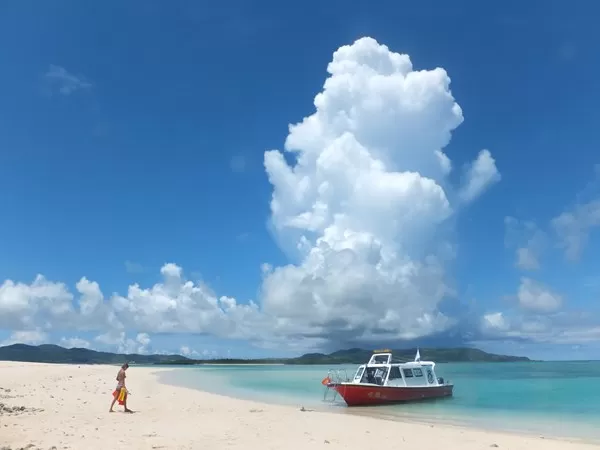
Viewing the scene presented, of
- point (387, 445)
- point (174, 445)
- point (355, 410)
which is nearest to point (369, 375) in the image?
point (355, 410)

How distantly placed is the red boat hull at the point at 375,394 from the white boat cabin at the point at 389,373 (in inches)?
20.3

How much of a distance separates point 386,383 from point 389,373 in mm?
886

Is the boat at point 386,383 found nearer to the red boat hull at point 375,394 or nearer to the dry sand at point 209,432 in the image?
the red boat hull at point 375,394

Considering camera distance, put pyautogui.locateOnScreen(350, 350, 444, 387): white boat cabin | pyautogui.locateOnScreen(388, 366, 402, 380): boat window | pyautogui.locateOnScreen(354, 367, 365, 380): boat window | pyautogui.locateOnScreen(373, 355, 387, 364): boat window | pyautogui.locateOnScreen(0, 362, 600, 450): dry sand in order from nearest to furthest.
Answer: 1. pyautogui.locateOnScreen(0, 362, 600, 450): dry sand
2. pyautogui.locateOnScreen(354, 367, 365, 380): boat window
3. pyautogui.locateOnScreen(350, 350, 444, 387): white boat cabin
4. pyautogui.locateOnScreen(388, 366, 402, 380): boat window
5. pyautogui.locateOnScreen(373, 355, 387, 364): boat window

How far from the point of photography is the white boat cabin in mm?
35344

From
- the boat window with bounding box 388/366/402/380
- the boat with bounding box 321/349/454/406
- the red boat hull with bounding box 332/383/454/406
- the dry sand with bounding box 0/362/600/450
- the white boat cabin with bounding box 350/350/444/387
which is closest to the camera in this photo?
the dry sand with bounding box 0/362/600/450

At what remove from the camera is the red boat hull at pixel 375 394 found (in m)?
32.9

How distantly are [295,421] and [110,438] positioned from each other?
9.03 meters

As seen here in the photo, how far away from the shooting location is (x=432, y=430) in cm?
2061

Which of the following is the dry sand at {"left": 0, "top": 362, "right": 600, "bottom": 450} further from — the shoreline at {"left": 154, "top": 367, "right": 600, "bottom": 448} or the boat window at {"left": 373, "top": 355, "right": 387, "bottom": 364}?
the boat window at {"left": 373, "top": 355, "right": 387, "bottom": 364}

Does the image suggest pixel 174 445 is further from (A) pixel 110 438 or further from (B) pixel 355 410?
(B) pixel 355 410

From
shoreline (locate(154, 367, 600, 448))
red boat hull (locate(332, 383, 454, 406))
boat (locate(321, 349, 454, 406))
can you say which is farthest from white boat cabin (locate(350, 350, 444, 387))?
shoreline (locate(154, 367, 600, 448))

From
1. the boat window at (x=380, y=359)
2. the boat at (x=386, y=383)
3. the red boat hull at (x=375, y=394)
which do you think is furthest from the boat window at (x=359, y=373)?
the red boat hull at (x=375, y=394)

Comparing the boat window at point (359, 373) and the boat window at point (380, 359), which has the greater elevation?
the boat window at point (380, 359)
